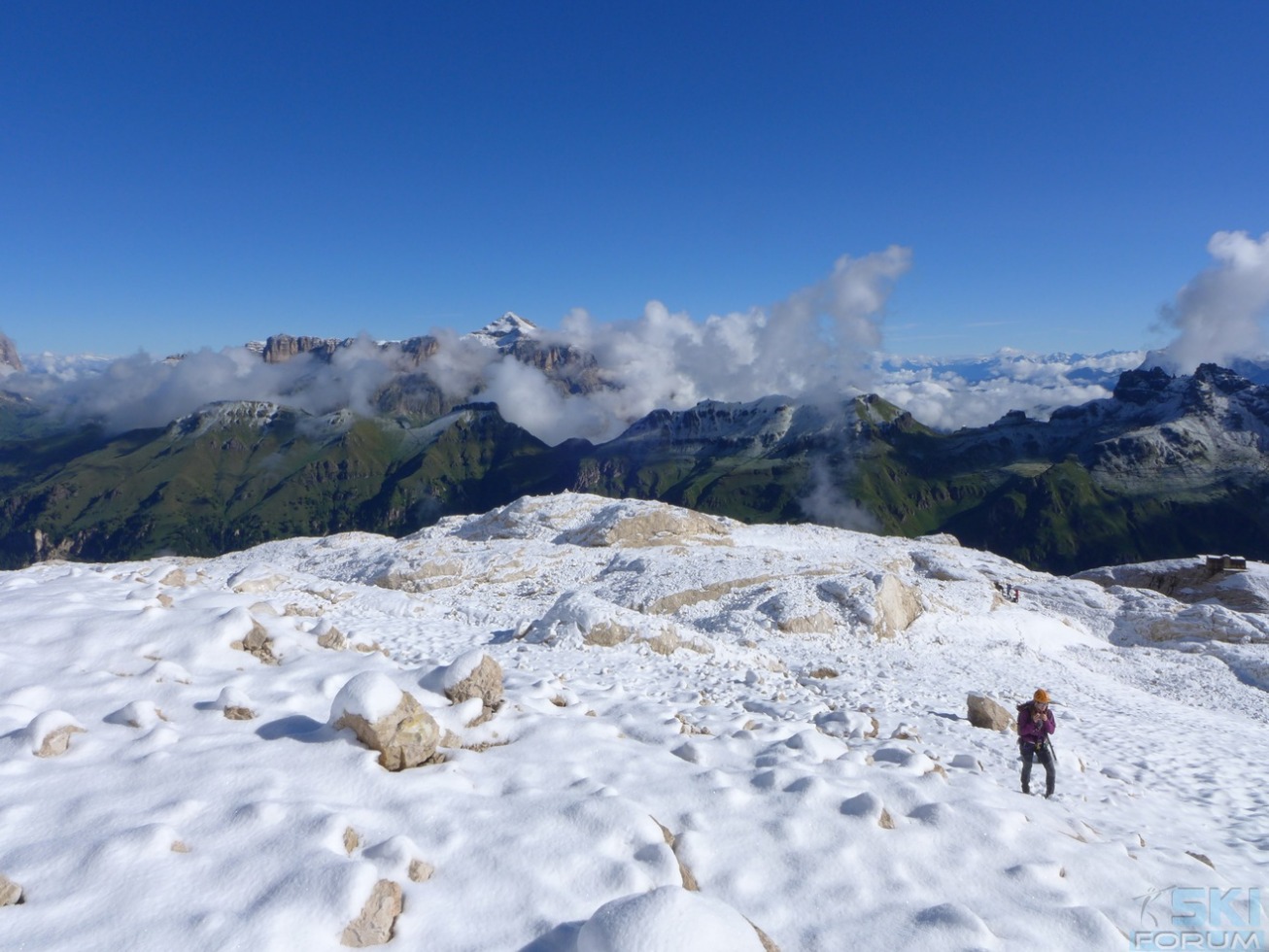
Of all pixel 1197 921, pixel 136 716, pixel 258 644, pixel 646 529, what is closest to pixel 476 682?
pixel 136 716

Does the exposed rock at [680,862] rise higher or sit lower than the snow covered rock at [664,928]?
lower

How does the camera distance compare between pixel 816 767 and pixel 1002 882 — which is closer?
pixel 1002 882

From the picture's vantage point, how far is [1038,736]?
46.2ft

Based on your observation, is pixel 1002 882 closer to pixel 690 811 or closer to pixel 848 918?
pixel 848 918

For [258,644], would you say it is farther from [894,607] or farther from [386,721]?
[894,607]

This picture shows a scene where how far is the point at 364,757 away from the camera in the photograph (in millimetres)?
9797

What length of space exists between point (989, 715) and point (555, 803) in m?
15.7

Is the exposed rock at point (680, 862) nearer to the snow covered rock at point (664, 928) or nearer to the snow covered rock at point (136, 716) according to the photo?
the snow covered rock at point (664, 928)

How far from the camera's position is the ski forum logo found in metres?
8.49

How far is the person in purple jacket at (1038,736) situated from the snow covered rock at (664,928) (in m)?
10.5

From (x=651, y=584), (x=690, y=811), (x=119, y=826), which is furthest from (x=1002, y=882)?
(x=651, y=584)

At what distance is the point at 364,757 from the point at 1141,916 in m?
11.0

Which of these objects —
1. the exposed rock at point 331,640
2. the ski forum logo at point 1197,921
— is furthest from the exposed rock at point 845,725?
the exposed rock at point 331,640

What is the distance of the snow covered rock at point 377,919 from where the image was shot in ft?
21.8
